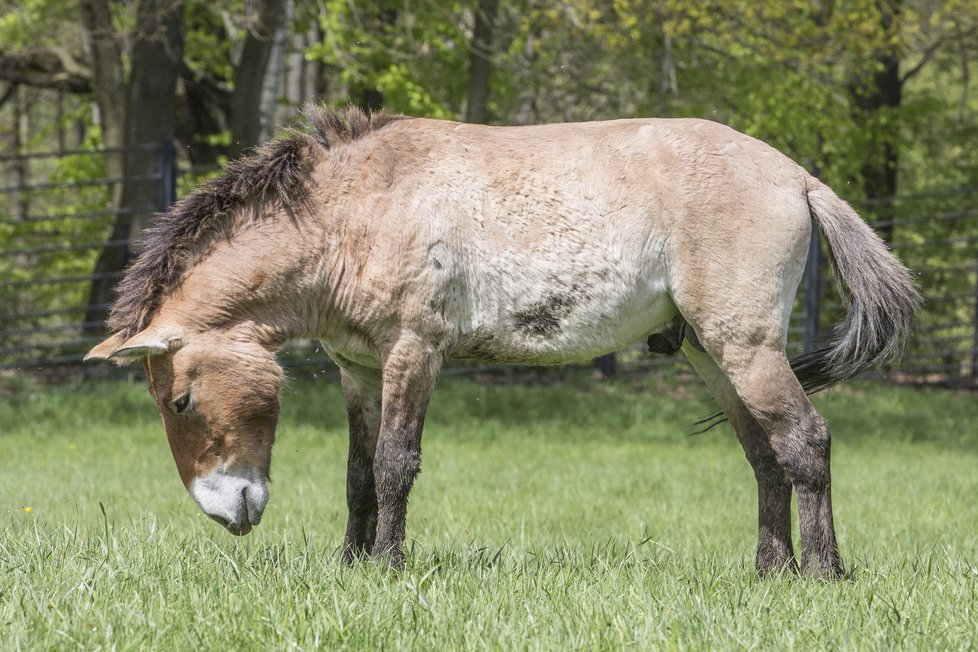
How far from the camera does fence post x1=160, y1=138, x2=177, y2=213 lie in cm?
→ 1345

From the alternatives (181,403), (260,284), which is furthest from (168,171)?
(181,403)

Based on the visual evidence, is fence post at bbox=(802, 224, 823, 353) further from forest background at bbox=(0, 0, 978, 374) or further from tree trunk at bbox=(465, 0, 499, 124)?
tree trunk at bbox=(465, 0, 499, 124)

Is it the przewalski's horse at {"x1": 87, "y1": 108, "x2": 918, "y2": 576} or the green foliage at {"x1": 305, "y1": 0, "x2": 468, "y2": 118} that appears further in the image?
the green foliage at {"x1": 305, "y1": 0, "x2": 468, "y2": 118}

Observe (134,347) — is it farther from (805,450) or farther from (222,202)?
(805,450)

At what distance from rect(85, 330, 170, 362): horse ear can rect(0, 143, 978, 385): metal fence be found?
8.72 metres

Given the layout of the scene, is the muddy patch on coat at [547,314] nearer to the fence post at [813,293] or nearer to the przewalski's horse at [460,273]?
the przewalski's horse at [460,273]

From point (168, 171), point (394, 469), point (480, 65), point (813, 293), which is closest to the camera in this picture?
point (394, 469)

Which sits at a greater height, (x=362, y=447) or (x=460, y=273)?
(x=460, y=273)

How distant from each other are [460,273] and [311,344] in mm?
9707

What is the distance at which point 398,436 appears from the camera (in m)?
4.93

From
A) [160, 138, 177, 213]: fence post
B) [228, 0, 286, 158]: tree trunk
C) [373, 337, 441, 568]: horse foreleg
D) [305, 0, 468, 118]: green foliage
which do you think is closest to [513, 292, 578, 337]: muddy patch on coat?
[373, 337, 441, 568]: horse foreleg

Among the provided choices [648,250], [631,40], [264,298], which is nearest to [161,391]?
[264,298]

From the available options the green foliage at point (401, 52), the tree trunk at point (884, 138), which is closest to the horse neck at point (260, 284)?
the green foliage at point (401, 52)

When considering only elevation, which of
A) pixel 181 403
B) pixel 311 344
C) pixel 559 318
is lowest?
pixel 311 344
